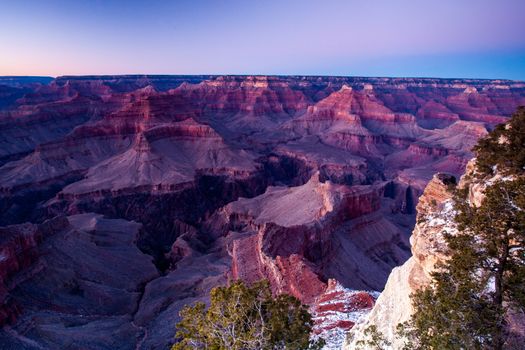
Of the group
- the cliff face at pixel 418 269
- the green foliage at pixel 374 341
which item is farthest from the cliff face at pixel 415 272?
the green foliage at pixel 374 341

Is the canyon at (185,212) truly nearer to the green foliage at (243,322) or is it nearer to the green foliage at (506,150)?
the green foliage at (506,150)

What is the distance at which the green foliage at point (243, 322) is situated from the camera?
1356 cm

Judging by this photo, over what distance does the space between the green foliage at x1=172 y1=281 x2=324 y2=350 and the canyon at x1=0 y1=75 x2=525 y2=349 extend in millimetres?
6044

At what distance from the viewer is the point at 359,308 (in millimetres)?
27172

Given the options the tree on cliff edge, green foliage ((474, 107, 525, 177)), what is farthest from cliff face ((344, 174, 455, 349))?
green foliage ((474, 107, 525, 177))

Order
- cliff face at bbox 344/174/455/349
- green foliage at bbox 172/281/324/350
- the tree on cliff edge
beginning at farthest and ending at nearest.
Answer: cliff face at bbox 344/174/455/349, green foliage at bbox 172/281/324/350, the tree on cliff edge

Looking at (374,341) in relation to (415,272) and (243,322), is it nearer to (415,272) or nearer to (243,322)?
(415,272)

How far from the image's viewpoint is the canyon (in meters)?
37.8

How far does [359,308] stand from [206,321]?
1602 cm

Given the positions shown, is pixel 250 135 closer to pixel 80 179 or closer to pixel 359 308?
pixel 80 179

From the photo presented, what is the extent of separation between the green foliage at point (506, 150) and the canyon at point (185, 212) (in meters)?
4.51

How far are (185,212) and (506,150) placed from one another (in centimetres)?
7829

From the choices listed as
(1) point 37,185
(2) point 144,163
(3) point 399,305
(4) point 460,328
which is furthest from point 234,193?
(4) point 460,328

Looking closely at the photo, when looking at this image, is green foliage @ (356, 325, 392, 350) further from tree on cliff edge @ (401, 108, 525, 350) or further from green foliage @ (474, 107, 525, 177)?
green foliage @ (474, 107, 525, 177)
